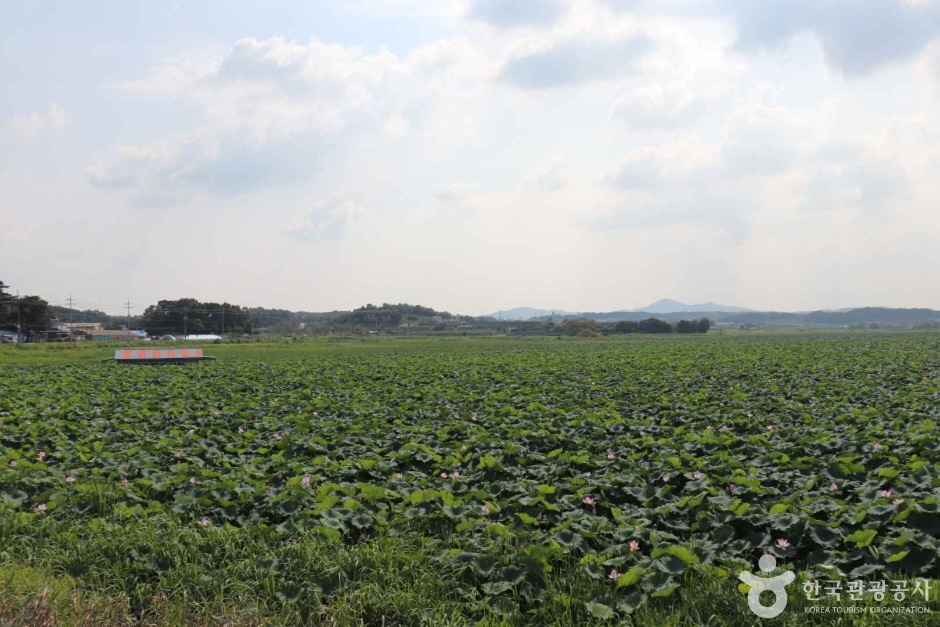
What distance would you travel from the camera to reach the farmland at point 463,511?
4777mm

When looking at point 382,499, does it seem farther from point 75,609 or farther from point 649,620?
point 649,620

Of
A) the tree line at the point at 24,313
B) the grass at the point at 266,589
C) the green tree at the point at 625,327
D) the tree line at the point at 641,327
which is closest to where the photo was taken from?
the grass at the point at 266,589

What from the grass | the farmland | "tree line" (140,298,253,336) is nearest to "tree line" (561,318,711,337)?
"tree line" (140,298,253,336)

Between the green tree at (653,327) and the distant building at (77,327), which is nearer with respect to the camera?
the distant building at (77,327)

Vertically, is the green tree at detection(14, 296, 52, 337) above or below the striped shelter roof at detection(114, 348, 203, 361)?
above

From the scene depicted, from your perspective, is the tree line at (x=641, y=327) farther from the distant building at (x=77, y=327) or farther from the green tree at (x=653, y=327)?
the distant building at (x=77, y=327)

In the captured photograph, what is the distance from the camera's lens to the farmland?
15.7 feet

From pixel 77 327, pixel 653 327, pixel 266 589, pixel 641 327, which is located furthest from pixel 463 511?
pixel 641 327

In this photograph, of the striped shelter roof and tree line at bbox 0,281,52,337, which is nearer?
the striped shelter roof

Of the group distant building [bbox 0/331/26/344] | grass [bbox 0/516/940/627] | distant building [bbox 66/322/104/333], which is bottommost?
grass [bbox 0/516/940/627]

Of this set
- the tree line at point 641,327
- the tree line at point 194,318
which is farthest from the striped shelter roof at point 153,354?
the tree line at point 641,327

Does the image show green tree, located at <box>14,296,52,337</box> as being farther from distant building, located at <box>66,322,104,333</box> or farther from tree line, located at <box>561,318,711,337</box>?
tree line, located at <box>561,318,711,337</box>

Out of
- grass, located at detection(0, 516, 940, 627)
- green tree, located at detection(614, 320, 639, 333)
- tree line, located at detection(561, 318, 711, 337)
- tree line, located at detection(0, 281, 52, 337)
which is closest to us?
grass, located at detection(0, 516, 940, 627)

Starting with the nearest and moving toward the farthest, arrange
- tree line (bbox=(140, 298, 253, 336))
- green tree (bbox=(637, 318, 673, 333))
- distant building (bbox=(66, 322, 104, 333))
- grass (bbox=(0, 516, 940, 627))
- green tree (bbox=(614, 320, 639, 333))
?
grass (bbox=(0, 516, 940, 627)) → distant building (bbox=(66, 322, 104, 333)) → tree line (bbox=(140, 298, 253, 336)) → green tree (bbox=(614, 320, 639, 333)) → green tree (bbox=(637, 318, 673, 333))
